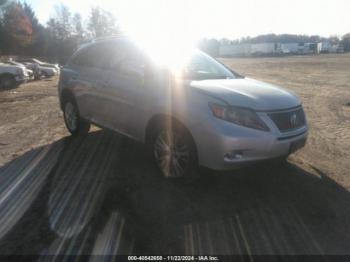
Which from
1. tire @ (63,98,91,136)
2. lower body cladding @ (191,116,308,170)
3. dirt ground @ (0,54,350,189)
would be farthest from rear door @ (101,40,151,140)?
dirt ground @ (0,54,350,189)

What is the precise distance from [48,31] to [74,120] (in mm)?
64580

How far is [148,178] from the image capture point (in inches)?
184

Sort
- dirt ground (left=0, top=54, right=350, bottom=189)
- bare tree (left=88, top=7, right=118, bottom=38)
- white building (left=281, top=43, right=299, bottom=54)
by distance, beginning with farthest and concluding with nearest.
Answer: white building (left=281, top=43, right=299, bottom=54) < bare tree (left=88, top=7, right=118, bottom=38) < dirt ground (left=0, top=54, right=350, bottom=189)

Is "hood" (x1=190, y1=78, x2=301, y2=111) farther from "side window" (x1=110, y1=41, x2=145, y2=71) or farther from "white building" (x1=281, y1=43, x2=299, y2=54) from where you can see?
"white building" (x1=281, y1=43, x2=299, y2=54)

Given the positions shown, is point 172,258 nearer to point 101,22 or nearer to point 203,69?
point 203,69

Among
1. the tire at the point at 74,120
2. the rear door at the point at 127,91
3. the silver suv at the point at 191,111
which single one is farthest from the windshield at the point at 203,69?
the tire at the point at 74,120

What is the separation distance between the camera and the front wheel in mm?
4055

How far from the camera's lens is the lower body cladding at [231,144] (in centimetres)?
370

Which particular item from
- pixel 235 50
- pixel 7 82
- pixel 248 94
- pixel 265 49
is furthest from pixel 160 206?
pixel 235 50

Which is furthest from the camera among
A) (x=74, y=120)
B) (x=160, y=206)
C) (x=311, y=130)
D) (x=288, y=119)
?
(x=311, y=130)

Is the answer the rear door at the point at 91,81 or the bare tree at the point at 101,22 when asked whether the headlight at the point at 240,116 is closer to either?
the rear door at the point at 91,81

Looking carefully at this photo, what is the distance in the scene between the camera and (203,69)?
518 cm

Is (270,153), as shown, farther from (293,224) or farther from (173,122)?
(173,122)

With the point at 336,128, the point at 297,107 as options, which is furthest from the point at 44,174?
the point at 336,128
